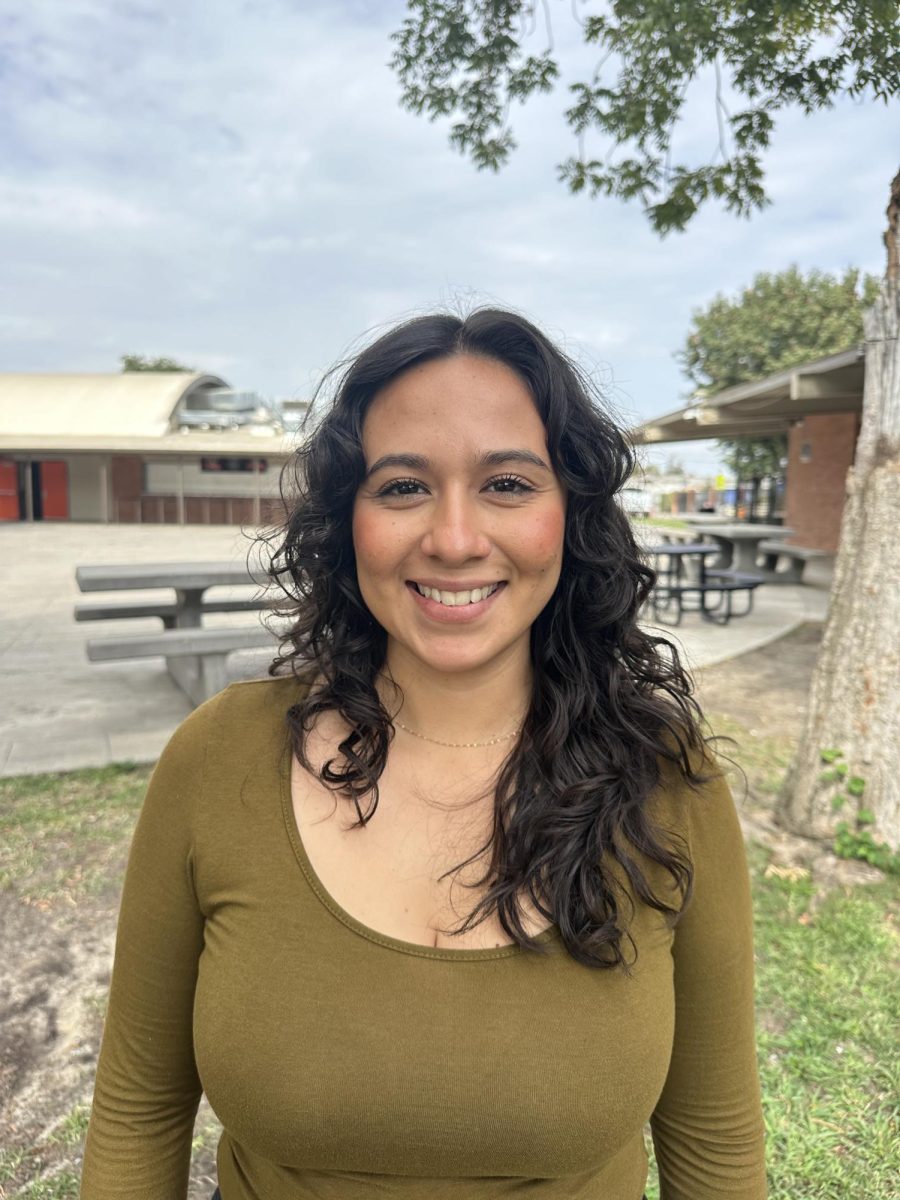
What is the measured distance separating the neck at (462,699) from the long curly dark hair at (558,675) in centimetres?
3

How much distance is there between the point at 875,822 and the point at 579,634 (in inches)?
117

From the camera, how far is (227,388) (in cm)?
3884

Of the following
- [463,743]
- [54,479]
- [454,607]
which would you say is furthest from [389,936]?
Answer: [54,479]

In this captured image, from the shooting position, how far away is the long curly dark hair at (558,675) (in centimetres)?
118

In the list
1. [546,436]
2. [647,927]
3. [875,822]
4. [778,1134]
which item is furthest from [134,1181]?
[875,822]

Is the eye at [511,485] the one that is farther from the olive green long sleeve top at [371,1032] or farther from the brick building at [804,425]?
the brick building at [804,425]

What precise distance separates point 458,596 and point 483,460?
0.19m

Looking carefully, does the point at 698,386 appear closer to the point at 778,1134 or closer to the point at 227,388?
the point at 227,388

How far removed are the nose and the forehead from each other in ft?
0.25

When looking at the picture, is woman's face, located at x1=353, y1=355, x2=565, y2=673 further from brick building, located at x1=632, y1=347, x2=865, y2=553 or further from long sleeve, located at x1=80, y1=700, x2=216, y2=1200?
brick building, located at x1=632, y1=347, x2=865, y2=553

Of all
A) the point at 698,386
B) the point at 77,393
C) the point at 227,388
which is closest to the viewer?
the point at 698,386

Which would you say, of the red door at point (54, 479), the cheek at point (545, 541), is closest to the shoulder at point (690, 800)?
Result: the cheek at point (545, 541)

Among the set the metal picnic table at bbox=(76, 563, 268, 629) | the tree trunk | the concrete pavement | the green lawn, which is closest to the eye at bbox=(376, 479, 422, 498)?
the concrete pavement

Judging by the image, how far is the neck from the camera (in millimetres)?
1321
